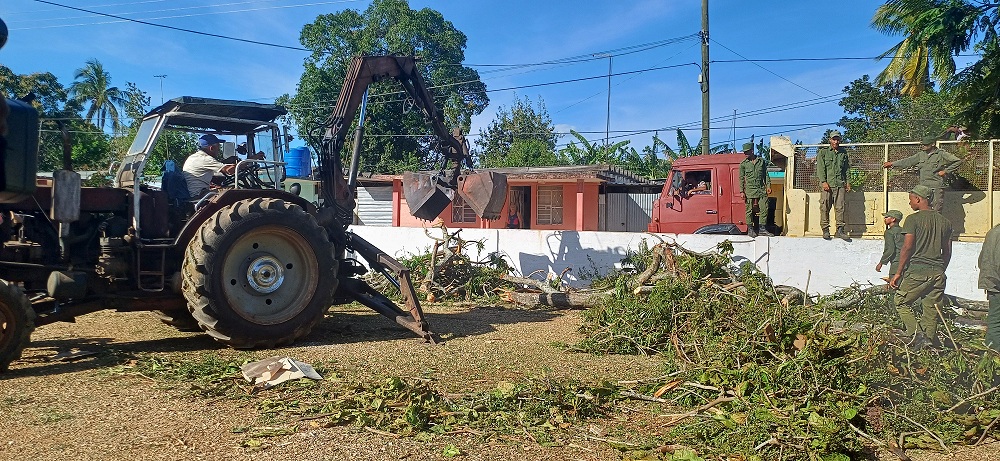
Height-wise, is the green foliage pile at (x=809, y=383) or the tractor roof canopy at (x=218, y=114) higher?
the tractor roof canopy at (x=218, y=114)

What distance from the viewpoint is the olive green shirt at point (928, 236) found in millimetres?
6535

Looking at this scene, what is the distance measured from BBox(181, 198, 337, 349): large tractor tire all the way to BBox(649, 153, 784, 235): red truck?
7420 mm

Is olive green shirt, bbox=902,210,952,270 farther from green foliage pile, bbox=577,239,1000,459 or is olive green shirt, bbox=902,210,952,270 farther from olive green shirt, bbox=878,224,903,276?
green foliage pile, bbox=577,239,1000,459

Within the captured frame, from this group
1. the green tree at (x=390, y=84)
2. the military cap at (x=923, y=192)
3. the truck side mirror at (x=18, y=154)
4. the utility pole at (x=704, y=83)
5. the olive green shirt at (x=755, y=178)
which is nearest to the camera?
the truck side mirror at (x=18, y=154)

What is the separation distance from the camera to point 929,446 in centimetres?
418

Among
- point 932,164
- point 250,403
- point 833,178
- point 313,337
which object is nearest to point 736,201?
point 833,178

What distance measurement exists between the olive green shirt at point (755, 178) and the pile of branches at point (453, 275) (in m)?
4.27

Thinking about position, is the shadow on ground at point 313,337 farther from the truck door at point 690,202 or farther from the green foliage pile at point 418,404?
→ the truck door at point 690,202

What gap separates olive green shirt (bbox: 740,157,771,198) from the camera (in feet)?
38.0

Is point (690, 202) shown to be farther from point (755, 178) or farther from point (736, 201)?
point (755, 178)

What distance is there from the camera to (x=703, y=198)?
13.1 meters

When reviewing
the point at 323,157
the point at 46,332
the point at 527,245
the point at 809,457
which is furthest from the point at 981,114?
the point at 46,332

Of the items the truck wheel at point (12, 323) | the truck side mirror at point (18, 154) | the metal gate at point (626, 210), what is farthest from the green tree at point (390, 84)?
the truck side mirror at point (18, 154)

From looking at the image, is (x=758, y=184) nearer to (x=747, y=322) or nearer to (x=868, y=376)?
(x=747, y=322)
